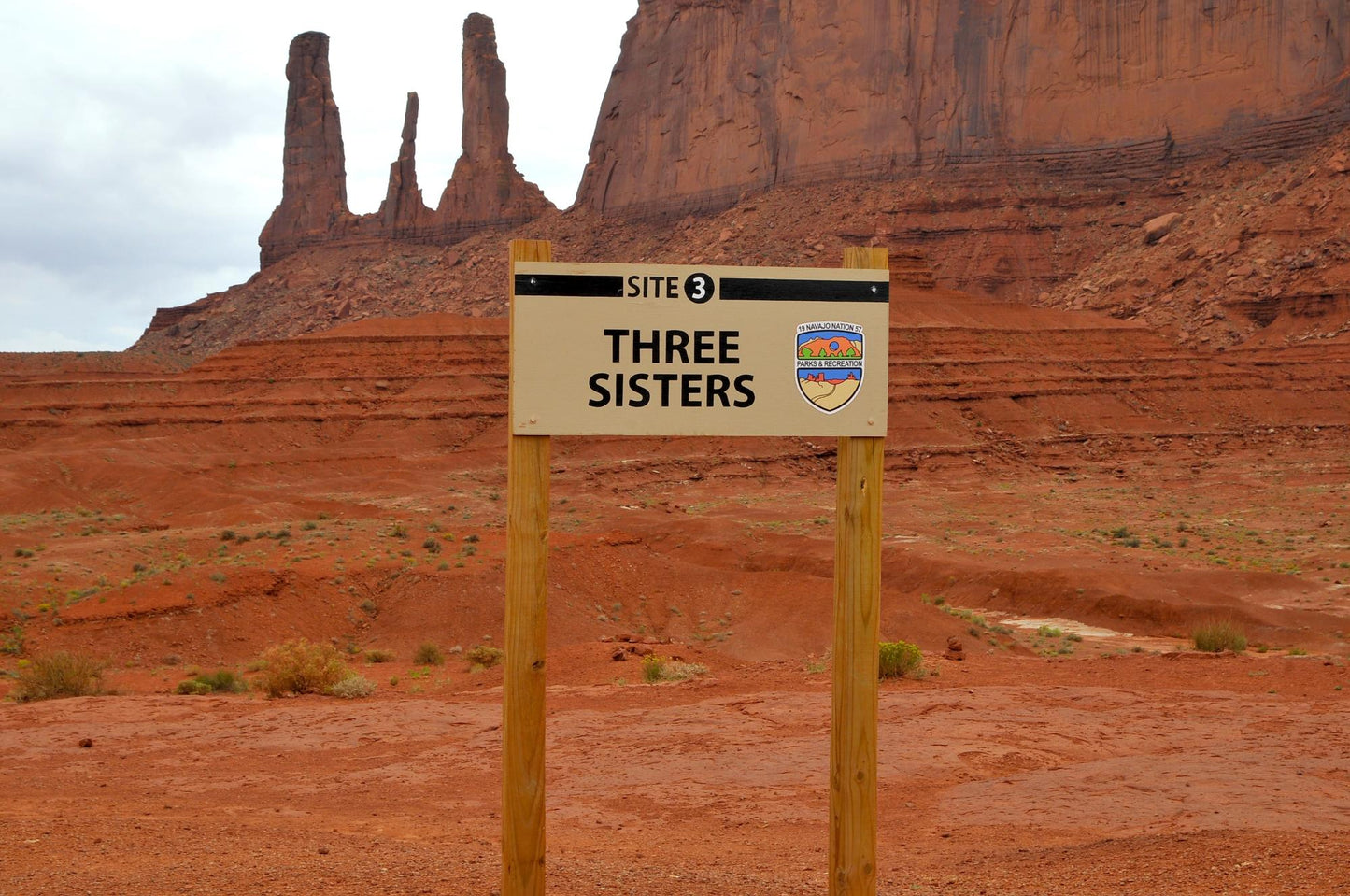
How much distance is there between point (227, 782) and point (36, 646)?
382 inches

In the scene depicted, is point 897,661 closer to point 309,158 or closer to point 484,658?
point 484,658

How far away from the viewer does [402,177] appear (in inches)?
4449

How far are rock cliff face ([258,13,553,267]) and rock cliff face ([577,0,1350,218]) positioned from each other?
10.3m

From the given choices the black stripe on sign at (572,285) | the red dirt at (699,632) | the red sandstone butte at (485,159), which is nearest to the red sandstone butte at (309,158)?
the red sandstone butte at (485,159)

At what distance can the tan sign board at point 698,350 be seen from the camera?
5027 millimetres

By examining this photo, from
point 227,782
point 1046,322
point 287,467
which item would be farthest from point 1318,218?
point 227,782

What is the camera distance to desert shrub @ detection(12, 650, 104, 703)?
13867 mm

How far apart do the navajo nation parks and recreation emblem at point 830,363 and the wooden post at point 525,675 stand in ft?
3.43

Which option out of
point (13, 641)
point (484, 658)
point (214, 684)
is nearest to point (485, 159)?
point (13, 641)

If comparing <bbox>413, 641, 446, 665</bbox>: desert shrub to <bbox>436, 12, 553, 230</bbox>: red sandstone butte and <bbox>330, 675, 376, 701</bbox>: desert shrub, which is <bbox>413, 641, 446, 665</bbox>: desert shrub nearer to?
<bbox>330, 675, 376, 701</bbox>: desert shrub

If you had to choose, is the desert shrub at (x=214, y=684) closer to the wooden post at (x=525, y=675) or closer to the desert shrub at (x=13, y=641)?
the desert shrub at (x=13, y=641)

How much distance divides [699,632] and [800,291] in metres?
16.3

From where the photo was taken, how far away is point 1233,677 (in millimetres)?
14352

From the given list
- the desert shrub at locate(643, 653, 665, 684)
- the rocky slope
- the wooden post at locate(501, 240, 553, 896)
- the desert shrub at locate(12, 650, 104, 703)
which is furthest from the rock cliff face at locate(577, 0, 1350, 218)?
the wooden post at locate(501, 240, 553, 896)
